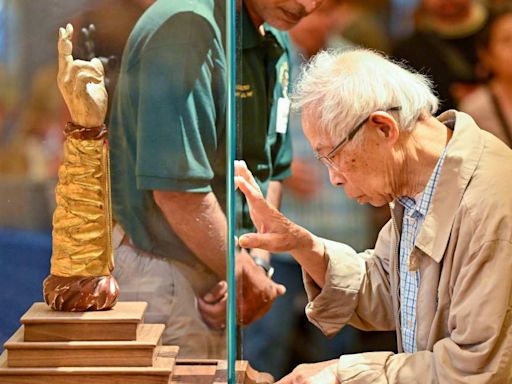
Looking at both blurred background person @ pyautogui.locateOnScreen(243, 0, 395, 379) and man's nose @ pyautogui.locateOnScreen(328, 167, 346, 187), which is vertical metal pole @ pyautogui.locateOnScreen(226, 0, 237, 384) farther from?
blurred background person @ pyautogui.locateOnScreen(243, 0, 395, 379)

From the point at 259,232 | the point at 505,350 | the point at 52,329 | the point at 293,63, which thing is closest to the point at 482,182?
the point at 505,350

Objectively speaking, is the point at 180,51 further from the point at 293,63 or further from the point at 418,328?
the point at 293,63

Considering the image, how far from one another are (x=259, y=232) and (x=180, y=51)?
44cm

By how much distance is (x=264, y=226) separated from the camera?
86.7 inches

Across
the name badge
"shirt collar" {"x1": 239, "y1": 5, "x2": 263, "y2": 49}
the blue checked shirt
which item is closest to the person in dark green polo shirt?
the blue checked shirt

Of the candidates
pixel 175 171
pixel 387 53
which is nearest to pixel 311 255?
pixel 175 171

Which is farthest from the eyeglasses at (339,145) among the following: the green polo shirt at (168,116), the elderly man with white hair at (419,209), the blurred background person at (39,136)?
the blurred background person at (39,136)

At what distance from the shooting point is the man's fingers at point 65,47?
6.45ft

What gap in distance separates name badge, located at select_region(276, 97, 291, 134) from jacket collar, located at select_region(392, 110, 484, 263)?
1.00 meters

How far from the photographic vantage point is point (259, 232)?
2217mm

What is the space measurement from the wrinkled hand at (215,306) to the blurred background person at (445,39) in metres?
2.21

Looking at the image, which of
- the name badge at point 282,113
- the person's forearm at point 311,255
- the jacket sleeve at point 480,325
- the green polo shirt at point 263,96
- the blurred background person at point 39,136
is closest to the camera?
the jacket sleeve at point 480,325

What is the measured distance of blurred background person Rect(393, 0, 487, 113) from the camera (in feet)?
13.2

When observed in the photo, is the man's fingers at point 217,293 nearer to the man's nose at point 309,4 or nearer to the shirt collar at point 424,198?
the shirt collar at point 424,198
